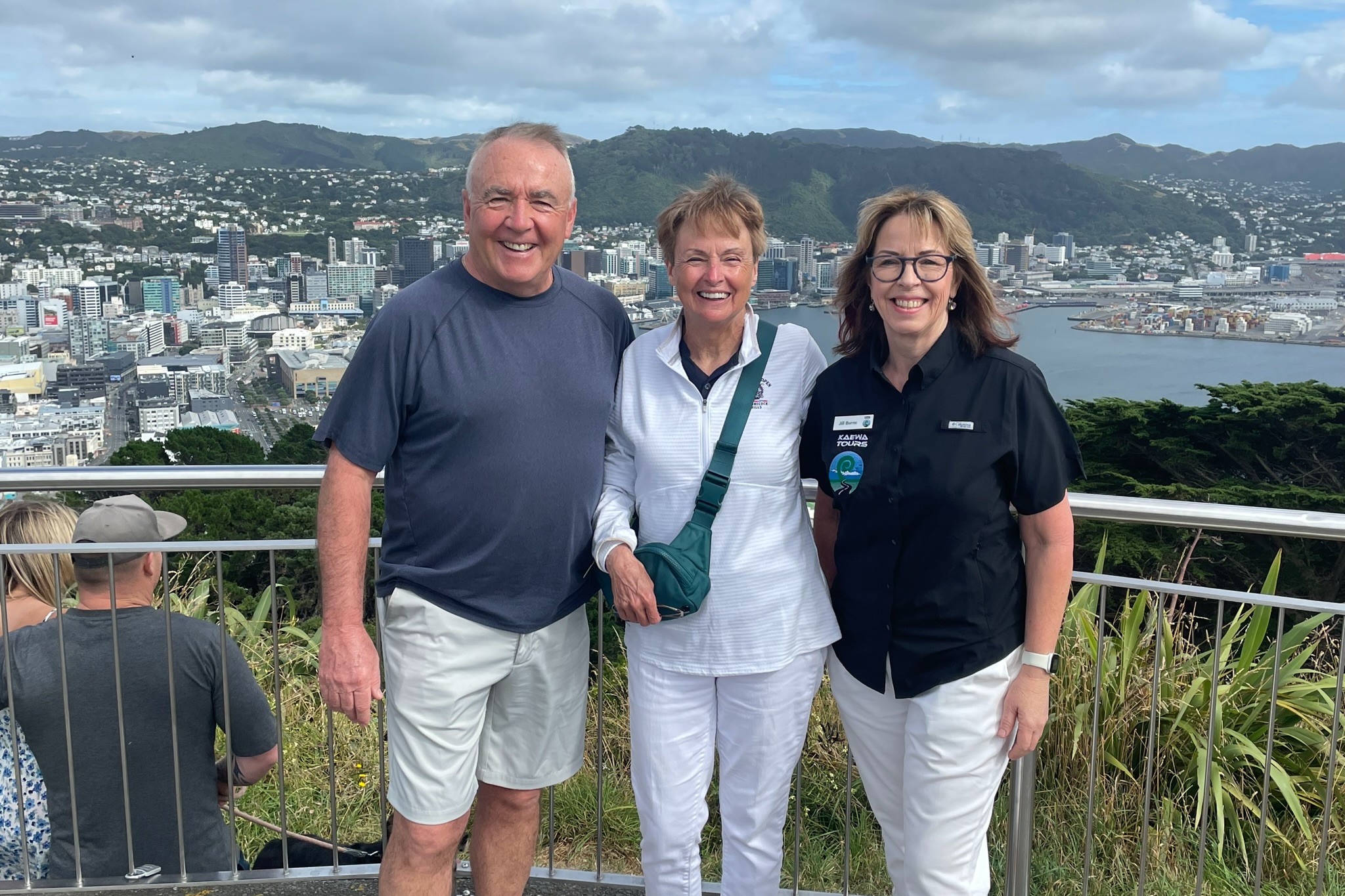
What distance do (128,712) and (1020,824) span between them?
2328 millimetres

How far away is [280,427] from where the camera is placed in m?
18.8

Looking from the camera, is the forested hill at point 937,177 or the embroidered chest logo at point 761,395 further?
the forested hill at point 937,177

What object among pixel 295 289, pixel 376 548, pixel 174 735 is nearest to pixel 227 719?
pixel 174 735

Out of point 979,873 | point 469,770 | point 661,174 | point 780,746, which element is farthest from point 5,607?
point 661,174

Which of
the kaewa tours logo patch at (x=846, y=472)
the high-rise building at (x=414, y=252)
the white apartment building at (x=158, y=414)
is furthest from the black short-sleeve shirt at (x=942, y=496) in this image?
the white apartment building at (x=158, y=414)

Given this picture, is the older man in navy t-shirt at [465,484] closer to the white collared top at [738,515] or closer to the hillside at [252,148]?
the white collared top at [738,515]

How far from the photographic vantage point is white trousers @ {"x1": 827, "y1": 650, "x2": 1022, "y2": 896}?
203 cm

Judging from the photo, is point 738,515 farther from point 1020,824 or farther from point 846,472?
point 1020,824

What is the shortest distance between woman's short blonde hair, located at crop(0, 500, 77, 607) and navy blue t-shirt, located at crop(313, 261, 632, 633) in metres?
1.28

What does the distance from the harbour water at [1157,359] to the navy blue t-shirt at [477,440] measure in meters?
17.8

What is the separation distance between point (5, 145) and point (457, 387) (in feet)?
207

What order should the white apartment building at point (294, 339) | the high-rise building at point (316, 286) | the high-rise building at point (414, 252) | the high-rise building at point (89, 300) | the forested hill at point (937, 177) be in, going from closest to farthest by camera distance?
the high-rise building at point (414, 252) < the forested hill at point (937, 177) < the white apartment building at point (294, 339) < the high-rise building at point (316, 286) < the high-rise building at point (89, 300)

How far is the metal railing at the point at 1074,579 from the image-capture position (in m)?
2.46

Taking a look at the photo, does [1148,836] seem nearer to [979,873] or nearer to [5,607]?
[979,873]
